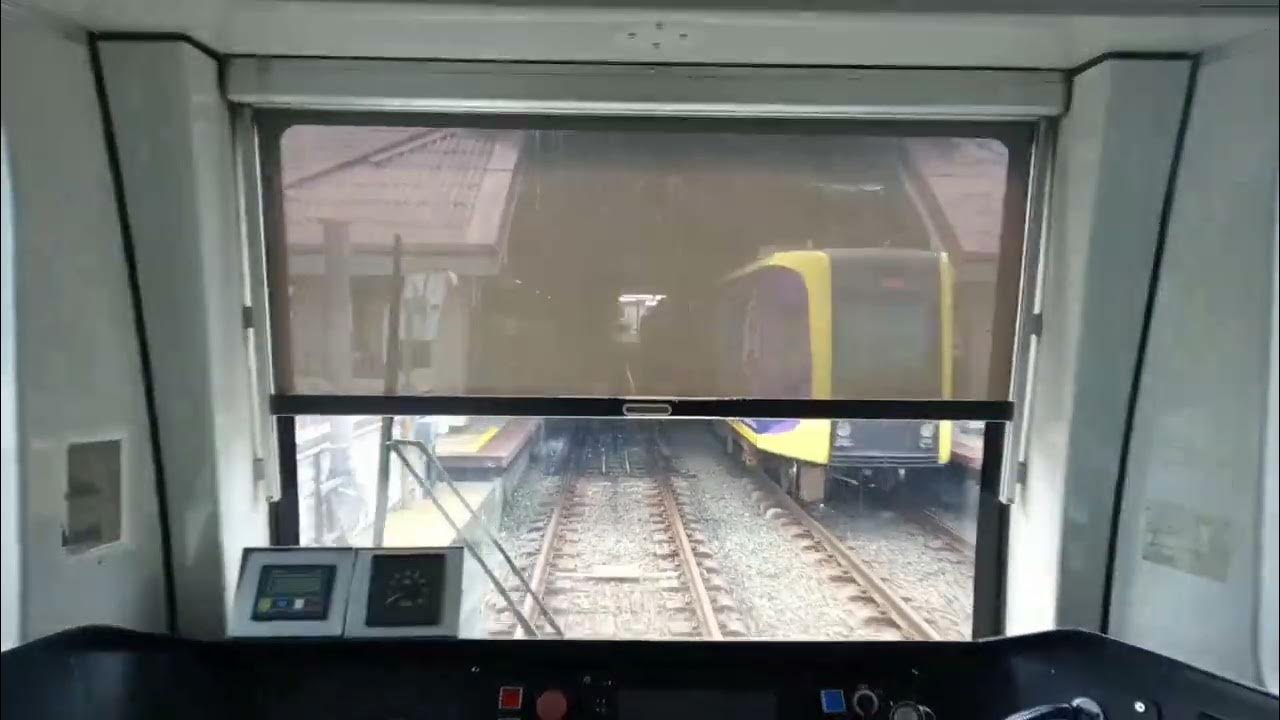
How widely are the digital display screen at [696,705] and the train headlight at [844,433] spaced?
2.16 feet

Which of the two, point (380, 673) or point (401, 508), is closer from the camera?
point (380, 673)

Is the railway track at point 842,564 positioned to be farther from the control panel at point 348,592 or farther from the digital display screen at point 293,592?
the digital display screen at point 293,592

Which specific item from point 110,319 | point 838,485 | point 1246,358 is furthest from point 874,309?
point 110,319

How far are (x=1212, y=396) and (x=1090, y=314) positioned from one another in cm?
30

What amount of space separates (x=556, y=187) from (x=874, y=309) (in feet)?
2.86

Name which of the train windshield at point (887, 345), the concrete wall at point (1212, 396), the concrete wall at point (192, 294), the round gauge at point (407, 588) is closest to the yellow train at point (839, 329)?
the train windshield at point (887, 345)

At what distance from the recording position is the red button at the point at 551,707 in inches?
71.0

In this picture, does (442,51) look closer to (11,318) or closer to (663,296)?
(663,296)

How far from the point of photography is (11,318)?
1.43 metres

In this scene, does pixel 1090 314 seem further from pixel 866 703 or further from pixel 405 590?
pixel 405 590

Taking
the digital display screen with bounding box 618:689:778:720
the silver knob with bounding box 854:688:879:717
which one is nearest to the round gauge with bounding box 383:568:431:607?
the digital display screen with bounding box 618:689:778:720

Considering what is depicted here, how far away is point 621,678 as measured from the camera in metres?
1.86

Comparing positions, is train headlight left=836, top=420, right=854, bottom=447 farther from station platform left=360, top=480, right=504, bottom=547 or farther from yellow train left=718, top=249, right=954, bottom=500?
station platform left=360, top=480, right=504, bottom=547

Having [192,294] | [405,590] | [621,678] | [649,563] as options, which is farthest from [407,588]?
[192,294]
